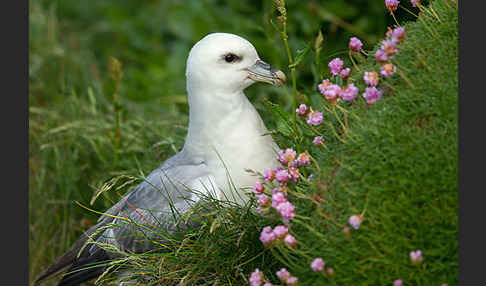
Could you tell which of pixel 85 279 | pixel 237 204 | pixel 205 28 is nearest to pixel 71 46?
pixel 205 28

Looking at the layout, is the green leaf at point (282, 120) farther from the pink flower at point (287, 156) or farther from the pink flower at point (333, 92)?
the pink flower at point (333, 92)

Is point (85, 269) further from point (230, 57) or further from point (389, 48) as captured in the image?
point (389, 48)

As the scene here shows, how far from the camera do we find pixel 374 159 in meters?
1.88

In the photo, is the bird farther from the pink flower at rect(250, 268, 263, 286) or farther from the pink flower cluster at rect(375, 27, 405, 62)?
the pink flower cluster at rect(375, 27, 405, 62)

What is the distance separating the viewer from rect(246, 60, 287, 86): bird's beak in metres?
2.61

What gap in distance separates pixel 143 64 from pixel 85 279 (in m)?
3.18

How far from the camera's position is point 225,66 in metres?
2.61

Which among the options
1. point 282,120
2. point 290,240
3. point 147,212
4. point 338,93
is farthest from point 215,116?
point 290,240

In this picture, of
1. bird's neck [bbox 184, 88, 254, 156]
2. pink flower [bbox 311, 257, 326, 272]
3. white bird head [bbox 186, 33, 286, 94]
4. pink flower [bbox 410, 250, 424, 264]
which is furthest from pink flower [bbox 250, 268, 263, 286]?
Result: white bird head [bbox 186, 33, 286, 94]

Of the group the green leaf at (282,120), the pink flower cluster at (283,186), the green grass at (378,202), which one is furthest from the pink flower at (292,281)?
the green leaf at (282,120)

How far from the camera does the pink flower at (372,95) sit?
1.97 m

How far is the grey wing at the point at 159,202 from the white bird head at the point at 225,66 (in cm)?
34

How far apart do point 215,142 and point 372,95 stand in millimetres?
824

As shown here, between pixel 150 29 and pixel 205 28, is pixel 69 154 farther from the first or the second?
pixel 150 29
